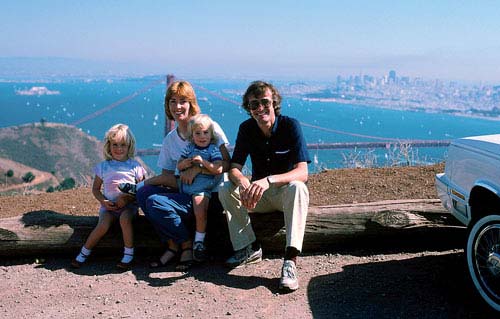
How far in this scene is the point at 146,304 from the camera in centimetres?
317

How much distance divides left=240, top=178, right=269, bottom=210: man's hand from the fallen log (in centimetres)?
49

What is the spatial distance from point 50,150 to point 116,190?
71.7 meters

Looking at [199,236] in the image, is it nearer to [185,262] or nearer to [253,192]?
[185,262]

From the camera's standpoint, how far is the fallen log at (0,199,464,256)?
12.6 feet

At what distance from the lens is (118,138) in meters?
3.76

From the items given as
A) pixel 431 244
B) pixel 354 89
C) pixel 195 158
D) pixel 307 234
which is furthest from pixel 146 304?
pixel 354 89

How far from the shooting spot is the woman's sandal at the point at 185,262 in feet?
12.0

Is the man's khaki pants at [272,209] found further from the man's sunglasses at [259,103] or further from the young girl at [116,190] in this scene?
the young girl at [116,190]

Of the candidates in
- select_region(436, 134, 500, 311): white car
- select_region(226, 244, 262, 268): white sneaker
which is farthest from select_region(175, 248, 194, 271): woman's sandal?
select_region(436, 134, 500, 311): white car

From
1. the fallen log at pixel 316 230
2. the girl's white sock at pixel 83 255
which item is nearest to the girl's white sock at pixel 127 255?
the fallen log at pixel 316 230

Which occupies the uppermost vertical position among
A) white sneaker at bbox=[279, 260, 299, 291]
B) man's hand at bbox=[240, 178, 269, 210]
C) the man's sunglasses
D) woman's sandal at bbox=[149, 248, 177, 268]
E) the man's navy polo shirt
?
the man's sunglasses

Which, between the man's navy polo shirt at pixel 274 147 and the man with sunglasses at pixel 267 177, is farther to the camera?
the man's navy polo shirt at pixel 274 147

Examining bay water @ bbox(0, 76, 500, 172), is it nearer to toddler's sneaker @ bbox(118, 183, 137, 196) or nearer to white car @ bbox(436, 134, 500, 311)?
toddler's sneaker @ bbox(118, 183, 137, 196)

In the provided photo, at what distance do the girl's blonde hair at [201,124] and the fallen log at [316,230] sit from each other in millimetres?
570
